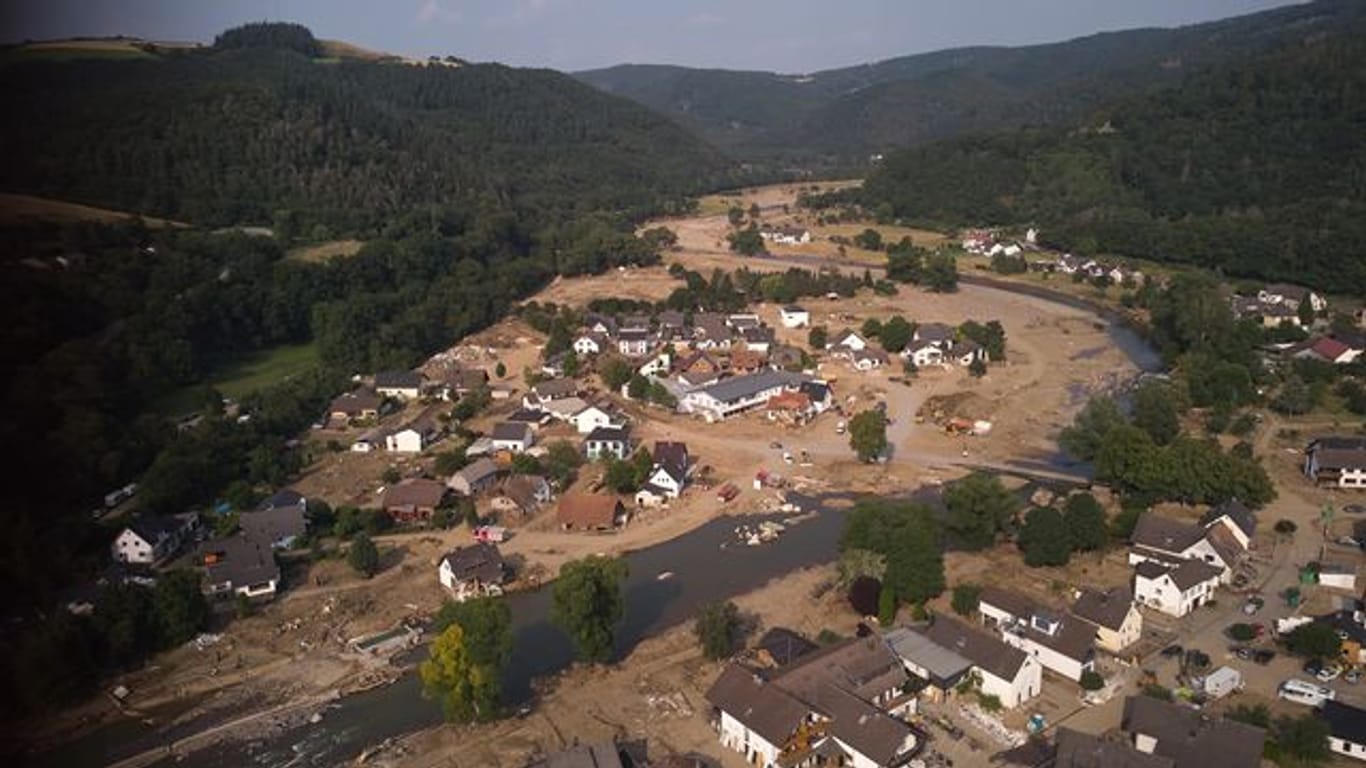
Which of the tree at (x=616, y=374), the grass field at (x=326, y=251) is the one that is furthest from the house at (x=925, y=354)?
the grass field at (x=326, y=251)

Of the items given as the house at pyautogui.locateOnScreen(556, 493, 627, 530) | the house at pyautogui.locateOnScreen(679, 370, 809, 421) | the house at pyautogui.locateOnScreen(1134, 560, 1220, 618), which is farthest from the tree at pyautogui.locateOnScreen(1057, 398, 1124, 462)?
the house at pyautogui.locateOnScreen(556, 493, 627, 530)

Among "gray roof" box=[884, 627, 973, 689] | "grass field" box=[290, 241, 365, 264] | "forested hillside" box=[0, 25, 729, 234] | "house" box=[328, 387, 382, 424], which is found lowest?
"gray roof" box=[884, 627, 973, 689]

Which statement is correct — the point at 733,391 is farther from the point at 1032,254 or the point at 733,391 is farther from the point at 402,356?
the point at 1032,254

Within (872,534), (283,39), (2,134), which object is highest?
(283,39)

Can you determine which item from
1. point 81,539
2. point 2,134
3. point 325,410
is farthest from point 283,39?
point 2,134

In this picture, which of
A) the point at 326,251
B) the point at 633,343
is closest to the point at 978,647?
the point at 633,343

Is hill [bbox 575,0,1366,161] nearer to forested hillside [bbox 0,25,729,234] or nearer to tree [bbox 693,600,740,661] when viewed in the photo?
forested hillside [bbox 0,25,729,234]
